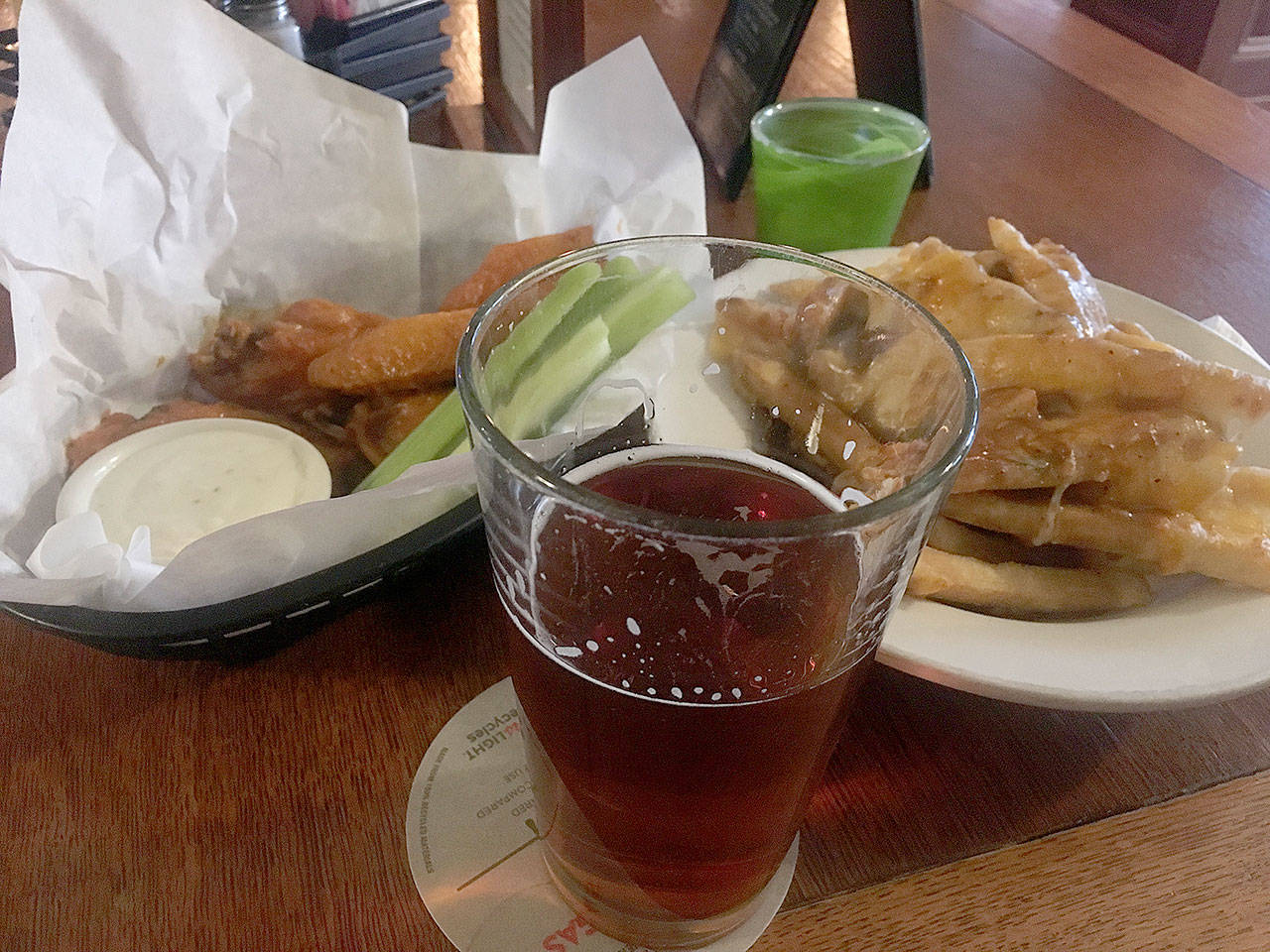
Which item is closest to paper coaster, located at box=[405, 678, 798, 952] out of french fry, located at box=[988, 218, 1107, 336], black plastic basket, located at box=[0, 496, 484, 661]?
black plastic basket, located at box=[0, 496, 484, 661]

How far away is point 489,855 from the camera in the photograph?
577mm

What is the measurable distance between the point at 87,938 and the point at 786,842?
15.5 inches

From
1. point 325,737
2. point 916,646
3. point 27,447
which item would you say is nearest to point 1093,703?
point 916,646

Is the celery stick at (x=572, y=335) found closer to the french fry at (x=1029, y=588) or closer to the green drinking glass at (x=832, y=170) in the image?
the french fry at (x=1029, y=588)

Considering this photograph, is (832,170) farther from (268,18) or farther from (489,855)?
(489,855)

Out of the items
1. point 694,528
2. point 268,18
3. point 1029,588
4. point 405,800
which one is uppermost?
point 694,528

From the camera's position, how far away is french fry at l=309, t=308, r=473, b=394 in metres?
0.87

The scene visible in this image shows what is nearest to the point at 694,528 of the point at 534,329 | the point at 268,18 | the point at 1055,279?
the point at 534,329

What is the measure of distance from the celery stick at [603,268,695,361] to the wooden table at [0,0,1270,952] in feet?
0.77

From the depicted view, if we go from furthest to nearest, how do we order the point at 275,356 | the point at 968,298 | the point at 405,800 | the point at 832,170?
the point at 832,170 → the point at 275,356 → the point at 968,298 → the point at 405,800

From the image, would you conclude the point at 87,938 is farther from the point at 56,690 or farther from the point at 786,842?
the point at 786,842

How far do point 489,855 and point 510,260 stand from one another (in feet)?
1.89

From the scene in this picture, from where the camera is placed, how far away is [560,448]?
521 mm

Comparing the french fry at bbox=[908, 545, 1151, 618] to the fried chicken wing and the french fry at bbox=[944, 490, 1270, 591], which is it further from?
the fried chicken wing
